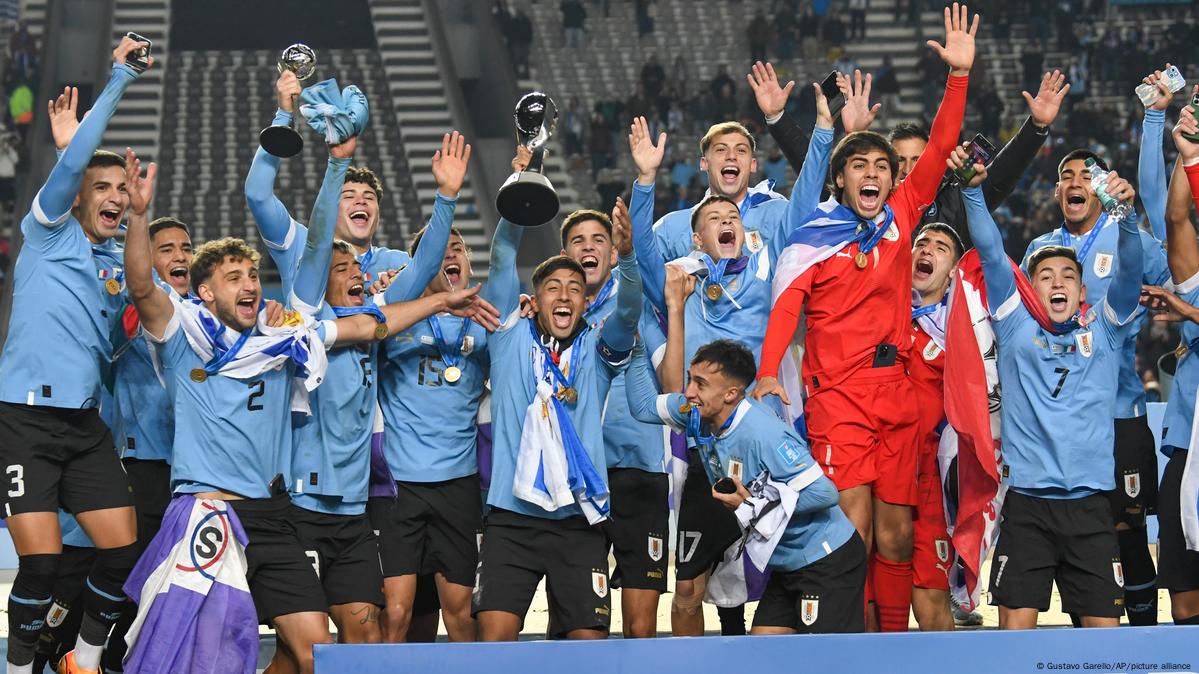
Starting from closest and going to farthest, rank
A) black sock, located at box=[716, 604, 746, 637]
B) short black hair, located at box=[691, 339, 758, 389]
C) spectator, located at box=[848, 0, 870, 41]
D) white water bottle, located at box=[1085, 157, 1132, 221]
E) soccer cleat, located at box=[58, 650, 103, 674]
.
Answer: short black hair, located at box=[691, 339, 758, 389] < soccer cleat, located at box=[58, 650, 103, 674] < white water bottle, located at box=[1085, 157, 1132, 221] < black sock, located at box=[716, 604, 746, 637] < spectator, located at box=[848, 0, 870, 41]

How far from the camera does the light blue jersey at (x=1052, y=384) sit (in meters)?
6.23

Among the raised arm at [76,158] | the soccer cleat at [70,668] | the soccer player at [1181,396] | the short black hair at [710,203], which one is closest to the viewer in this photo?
the raised arm at [76,158]

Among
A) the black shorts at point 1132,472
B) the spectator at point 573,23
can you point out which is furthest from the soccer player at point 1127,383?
the spectator at point 573,23

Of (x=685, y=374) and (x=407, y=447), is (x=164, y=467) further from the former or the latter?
(x=685, y=374)

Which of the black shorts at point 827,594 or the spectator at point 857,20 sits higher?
the spectator at point 857,20

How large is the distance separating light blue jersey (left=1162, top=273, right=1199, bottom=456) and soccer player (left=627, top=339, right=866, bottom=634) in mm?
1675

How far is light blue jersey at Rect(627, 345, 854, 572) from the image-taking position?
564 cm

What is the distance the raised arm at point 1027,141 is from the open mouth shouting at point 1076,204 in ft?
0.81

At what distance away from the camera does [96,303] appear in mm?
6105

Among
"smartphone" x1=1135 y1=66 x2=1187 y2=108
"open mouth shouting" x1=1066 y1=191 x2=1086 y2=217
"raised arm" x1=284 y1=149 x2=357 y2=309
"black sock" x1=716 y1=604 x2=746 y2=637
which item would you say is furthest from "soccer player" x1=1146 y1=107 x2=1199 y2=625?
"raised arm" x1=284 y1=149 x2=357 y2=309

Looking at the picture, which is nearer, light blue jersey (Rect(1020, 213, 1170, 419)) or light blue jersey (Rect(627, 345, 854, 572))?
light blue jersey (Rect(627, 345, 854, 572))

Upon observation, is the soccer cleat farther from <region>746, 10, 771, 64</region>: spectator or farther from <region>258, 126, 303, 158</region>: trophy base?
<region>746, 10, 771, 64</region>: spectator

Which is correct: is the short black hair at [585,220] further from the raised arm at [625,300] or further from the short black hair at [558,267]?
the raised arm at [625,300]

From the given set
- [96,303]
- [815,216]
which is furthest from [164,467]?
[815,216]
